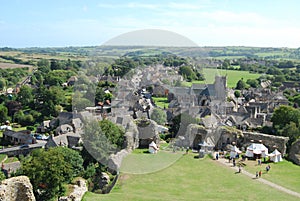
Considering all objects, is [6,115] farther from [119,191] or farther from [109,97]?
[119,191]

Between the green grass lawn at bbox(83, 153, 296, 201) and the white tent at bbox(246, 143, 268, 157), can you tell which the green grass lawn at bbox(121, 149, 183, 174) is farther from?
the white tent at bbox(246, 143, 268, 157)

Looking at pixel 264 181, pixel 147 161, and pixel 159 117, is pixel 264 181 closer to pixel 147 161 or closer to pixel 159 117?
pixel 147 161

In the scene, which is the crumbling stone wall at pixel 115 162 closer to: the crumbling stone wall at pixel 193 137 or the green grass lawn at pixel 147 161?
the green grass lawn at pixel 147 161

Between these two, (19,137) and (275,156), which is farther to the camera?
(19,137)

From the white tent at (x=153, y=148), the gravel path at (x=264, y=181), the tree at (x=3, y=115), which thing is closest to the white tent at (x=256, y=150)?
the gravel path at (x=264, y=181)

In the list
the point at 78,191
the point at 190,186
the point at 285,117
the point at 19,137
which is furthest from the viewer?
the point at 19,137

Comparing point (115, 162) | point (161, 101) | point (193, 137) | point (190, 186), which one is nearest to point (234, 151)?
point (193, 137)
